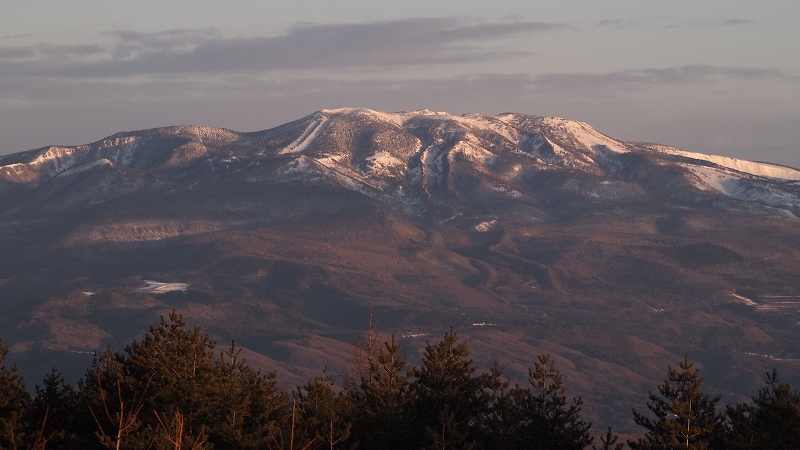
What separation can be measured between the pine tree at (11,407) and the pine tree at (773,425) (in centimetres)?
2815

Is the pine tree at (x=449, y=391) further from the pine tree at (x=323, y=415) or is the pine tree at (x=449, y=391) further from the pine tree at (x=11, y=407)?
the pine tree at (x=11, y=407)

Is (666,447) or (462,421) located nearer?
(666,447)

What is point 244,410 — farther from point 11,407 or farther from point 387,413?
point 11,407

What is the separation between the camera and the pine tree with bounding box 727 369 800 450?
40.5 metres

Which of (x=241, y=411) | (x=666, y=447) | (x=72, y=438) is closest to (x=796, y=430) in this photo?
(x=666, y=447)

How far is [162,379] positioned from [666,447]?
69.9ft

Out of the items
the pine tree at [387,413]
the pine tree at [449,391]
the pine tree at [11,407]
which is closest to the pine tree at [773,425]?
the pine tree at [449,391]

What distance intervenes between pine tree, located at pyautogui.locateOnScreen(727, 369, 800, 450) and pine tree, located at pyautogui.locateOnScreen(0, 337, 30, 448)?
1108 inches

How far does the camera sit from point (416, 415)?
47531mm

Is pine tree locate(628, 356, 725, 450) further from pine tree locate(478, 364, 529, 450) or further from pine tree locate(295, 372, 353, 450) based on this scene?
pine tree locate(295, 372, 353, 450)

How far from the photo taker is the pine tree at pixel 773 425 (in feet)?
133

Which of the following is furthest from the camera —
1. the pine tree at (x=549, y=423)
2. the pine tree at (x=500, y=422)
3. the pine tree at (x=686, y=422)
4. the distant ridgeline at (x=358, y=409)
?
the pine tree at (x=549, y=423)

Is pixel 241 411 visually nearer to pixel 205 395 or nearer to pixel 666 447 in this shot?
pixel 205 395

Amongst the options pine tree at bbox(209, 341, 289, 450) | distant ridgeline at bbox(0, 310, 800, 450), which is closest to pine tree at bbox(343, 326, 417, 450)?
distant ridgeline at bbox(0, 310, 800, 450)
